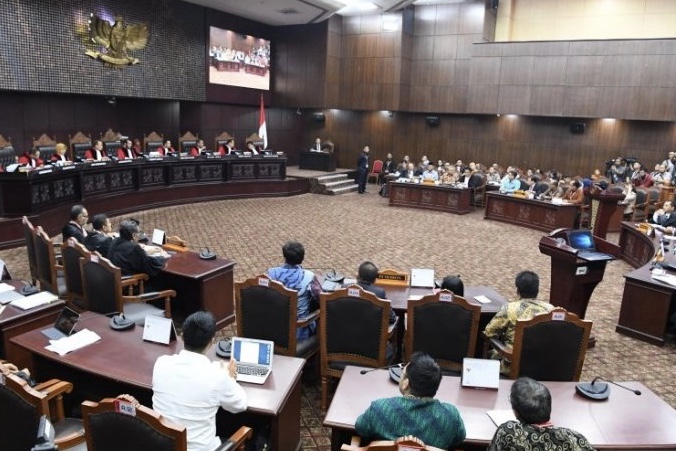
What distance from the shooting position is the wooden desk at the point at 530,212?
10438 millimetres

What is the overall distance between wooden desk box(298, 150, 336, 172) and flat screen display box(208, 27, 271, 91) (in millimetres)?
2615

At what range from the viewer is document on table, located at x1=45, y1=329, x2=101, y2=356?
306 centimetres

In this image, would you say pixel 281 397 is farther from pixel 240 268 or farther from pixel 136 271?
pixel 240 268

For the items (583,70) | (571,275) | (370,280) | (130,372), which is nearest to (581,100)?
(583,70)

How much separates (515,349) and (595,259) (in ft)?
6.27

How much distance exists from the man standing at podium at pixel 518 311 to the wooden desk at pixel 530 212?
7556mm

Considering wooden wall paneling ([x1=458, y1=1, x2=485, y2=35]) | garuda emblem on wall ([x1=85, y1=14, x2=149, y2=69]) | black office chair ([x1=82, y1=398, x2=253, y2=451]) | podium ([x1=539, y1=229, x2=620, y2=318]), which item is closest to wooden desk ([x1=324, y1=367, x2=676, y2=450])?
black office chair ([x1=82, y1=398, x2=253, y2=451])

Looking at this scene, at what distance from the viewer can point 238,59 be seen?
1511cm

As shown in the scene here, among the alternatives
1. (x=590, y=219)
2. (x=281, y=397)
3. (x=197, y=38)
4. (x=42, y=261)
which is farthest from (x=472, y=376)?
(x=197, y=38)

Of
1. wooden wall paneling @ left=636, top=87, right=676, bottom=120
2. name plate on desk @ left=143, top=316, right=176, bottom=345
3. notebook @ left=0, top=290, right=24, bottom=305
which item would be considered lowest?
notebook @ left=0, top=290, right=24, bottom=305

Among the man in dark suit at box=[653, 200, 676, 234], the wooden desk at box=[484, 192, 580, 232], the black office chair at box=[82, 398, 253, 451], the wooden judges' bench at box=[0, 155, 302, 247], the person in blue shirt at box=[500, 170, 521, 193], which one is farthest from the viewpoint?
the person in blue shirt at box=[500, 170, 521, 193]

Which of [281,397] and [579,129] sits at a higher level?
[579,129]

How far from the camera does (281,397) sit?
2654 mm

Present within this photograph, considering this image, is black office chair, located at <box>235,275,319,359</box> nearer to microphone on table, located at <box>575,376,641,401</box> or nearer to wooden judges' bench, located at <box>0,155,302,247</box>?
microphone on table, located at <box>575,376,641,401</box>
